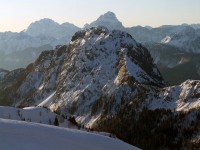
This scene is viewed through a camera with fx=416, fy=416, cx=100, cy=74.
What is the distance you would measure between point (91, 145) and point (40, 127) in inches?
261

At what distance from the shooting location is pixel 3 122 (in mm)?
48125

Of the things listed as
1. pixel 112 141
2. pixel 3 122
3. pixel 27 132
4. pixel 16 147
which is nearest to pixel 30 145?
pixel 16 147

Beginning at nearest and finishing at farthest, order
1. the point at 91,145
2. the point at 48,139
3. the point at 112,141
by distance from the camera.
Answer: the point at 48,139
the point at 91,145
the point at 112,141

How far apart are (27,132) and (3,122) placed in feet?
13.9

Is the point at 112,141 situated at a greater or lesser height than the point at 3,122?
lesser

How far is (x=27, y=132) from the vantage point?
149ft

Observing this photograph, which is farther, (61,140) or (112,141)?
(112,141)

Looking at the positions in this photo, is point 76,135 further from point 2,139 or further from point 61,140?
point 2,139

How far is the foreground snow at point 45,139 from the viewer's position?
4037cm

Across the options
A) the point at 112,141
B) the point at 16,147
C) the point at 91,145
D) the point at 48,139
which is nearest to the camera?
the point at 16,147

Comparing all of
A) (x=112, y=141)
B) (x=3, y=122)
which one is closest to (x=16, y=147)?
(x=3, y=122)

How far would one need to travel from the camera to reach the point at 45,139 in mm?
43875

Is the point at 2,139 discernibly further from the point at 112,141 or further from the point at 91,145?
the point at 112,141

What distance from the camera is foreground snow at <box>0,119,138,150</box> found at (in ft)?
132
